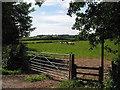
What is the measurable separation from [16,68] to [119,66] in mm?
9167

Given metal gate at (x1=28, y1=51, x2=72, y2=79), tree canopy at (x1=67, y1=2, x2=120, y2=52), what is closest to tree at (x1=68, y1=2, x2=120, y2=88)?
tree canopy at (x1=67, y1=2, x2=120, y2=52)

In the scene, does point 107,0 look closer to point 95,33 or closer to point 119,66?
point 95,33

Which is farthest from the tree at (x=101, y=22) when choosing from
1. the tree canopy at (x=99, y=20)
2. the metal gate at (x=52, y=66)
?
the metal gate at (x=52, y=66)

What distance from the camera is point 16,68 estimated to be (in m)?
12.5

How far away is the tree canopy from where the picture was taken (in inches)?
225

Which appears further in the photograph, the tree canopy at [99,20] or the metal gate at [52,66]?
the metal gate at [52,66]

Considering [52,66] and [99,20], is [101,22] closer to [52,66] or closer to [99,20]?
[99,20]

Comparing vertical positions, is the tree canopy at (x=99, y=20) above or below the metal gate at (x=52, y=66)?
above

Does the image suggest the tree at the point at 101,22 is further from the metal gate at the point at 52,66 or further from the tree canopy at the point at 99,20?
the metal gate at the point at 52,66

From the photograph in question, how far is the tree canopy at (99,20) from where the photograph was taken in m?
5.71

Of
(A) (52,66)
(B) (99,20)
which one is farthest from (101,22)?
(A) (52,66)

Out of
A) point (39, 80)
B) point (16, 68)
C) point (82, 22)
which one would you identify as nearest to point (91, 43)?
point (82, 22)

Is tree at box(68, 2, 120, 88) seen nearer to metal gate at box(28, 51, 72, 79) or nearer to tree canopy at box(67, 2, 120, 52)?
tree canopy at box(67, 2, 120, 52)

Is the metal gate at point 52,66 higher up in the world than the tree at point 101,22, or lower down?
lower down
